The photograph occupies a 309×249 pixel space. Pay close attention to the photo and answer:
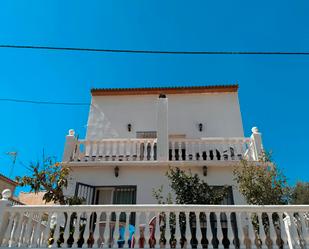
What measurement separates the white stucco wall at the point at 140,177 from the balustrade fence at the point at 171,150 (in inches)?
14.7

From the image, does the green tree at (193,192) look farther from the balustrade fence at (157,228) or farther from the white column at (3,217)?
the white column at (3,217)

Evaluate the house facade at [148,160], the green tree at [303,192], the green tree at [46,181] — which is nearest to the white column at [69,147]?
the house facade at [148,160]

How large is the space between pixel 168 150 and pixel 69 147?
360 cm

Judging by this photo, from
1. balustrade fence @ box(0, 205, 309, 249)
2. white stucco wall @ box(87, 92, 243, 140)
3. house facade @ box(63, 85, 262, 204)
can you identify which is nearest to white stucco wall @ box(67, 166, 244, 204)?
house facade @ box(63, 85, 262, 204)

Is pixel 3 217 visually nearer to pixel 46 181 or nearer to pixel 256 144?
pixel 46 181

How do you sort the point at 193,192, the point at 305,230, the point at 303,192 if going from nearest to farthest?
the point at 305,230
the point at 193,192
the point at 303,192

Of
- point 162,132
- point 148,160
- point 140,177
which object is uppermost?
point 162,132

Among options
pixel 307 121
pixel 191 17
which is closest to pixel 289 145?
pixel 307 121

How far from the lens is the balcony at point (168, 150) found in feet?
29.0

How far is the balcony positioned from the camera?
8828 mm

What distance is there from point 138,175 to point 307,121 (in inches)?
375

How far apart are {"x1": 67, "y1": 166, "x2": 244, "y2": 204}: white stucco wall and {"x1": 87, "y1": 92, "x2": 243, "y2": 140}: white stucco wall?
9.51ft

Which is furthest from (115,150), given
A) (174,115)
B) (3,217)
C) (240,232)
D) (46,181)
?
(240,232)

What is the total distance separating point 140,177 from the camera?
8688 mm
